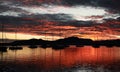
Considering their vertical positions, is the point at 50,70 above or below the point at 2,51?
above

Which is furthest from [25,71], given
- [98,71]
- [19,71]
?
[98,71]

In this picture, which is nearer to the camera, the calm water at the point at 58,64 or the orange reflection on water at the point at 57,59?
the calm water at the point at 58,64

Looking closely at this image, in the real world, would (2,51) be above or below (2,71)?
below

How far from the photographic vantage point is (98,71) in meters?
63.0

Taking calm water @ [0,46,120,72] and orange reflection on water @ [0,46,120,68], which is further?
orange reflection on water @ [0,46,120,68]

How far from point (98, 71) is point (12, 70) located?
19.3 metres

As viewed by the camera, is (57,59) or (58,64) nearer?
(58,64)

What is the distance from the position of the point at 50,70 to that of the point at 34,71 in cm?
365

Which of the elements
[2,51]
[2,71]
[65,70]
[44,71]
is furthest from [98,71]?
[2,51]

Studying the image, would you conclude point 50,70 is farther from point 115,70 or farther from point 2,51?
point 2,51

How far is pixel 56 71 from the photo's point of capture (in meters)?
63.1

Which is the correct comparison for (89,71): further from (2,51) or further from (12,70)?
(2,51)

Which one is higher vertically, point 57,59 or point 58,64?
point 58,64

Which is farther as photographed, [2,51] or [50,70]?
[2,51]
